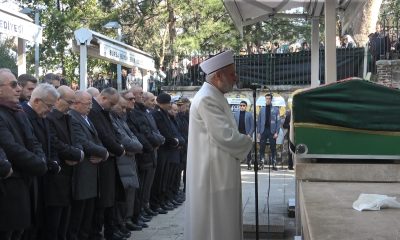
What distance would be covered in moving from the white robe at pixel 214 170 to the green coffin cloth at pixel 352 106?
3.01 ft

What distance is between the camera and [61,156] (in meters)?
5.67

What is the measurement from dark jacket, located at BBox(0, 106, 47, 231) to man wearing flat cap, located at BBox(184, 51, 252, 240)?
1.36m

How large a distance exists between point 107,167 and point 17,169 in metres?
1.98

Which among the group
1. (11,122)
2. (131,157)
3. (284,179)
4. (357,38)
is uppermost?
(357,38)

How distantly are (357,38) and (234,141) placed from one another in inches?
674

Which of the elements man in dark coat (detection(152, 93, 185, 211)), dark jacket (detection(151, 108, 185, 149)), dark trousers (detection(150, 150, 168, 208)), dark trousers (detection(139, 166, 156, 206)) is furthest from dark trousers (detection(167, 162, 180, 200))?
dark trousers (detection(139, 166, 156, 206))

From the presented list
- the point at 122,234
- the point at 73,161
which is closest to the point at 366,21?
the point at 122,234

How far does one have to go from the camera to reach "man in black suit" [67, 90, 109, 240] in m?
5.97

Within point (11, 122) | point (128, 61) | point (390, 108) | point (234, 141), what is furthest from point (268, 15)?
point (11, 122)

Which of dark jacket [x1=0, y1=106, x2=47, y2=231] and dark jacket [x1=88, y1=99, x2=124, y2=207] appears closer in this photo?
dark jacket [x1=0, y1=106, x2=47, y2=231]

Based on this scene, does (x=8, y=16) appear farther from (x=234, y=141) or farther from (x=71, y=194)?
(x=234, y=141)

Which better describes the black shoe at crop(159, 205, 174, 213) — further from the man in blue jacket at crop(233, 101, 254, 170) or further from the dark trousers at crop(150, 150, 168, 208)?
the man in blue jacket at crop(233, 101, 254, 170)

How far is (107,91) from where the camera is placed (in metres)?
6.88

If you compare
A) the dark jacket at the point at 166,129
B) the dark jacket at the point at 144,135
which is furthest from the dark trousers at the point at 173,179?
the dark jacket at the point at 144,135
